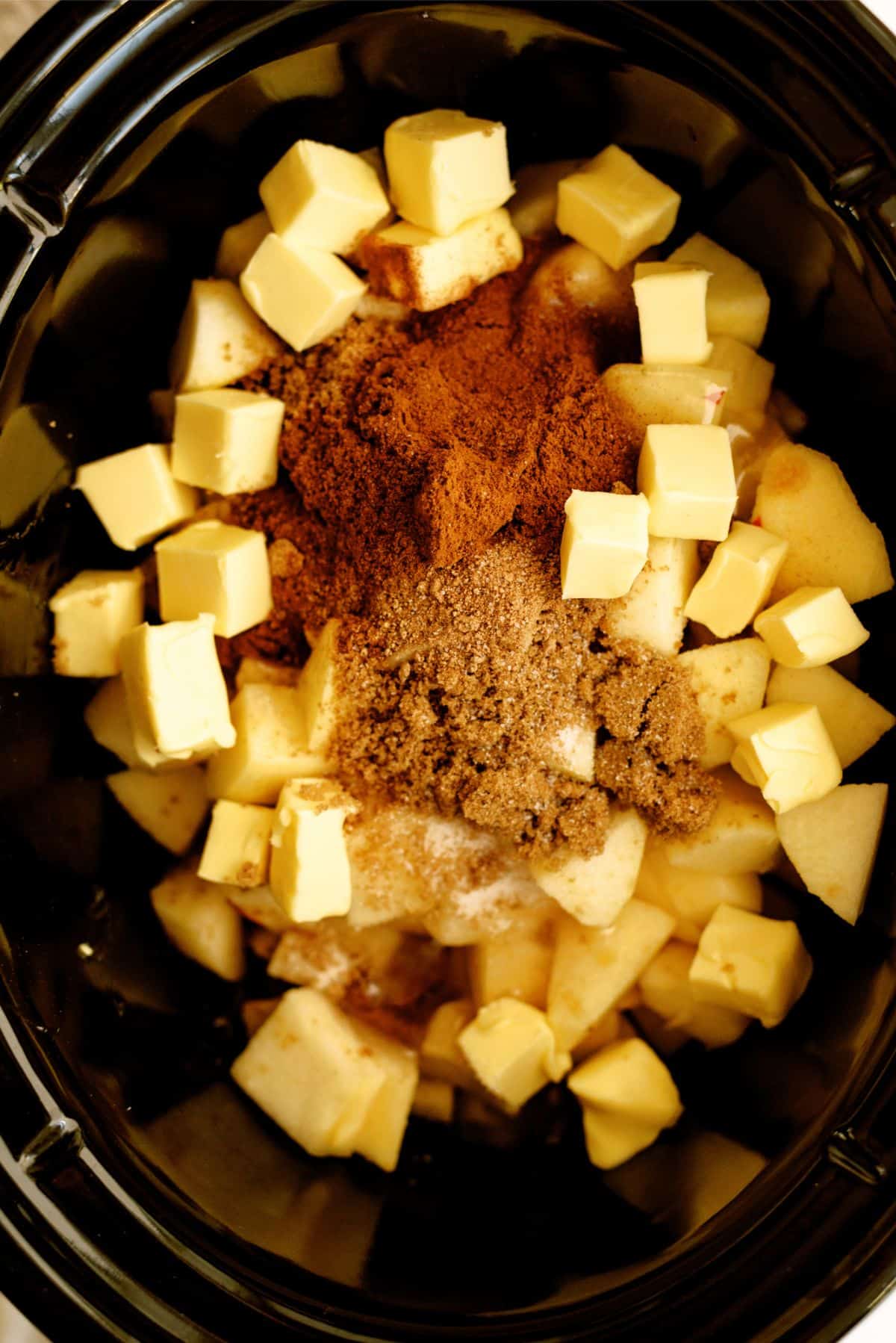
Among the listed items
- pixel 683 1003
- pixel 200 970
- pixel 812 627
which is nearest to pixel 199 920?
pixel 200 970

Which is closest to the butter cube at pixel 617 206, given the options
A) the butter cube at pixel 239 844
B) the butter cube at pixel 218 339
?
the butter cube at pixel 218 339

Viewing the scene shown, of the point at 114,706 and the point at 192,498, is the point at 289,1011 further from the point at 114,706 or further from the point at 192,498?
the point at 192,498

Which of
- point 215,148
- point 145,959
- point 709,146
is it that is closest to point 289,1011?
point 145,959

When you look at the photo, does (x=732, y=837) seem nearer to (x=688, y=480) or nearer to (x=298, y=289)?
(x=688, y=480)

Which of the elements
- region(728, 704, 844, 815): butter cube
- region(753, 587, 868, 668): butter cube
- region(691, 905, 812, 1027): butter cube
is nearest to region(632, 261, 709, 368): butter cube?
region(753, 587, 868, 668): butter cube

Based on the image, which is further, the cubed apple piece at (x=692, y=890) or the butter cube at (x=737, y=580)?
the cubed apple piece at (x=692, y=890)

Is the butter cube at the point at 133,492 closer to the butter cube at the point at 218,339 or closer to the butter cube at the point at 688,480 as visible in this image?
the butter cube at the point at 218,339
